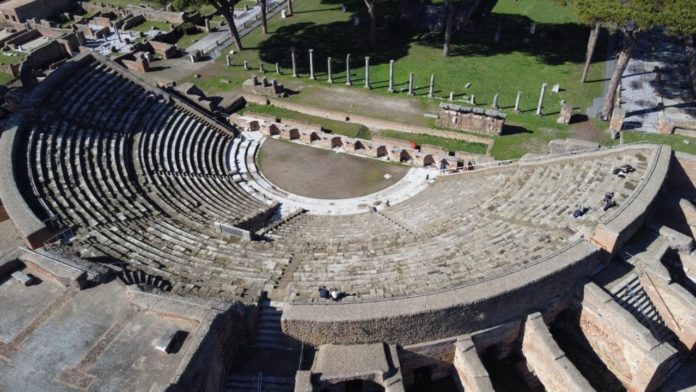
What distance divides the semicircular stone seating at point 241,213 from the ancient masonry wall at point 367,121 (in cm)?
410

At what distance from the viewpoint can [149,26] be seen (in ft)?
168

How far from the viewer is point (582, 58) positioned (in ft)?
134

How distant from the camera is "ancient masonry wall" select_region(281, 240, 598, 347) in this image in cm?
1684

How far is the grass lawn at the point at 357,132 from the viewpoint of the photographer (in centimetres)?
3169

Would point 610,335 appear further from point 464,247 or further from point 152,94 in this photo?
point 152,94

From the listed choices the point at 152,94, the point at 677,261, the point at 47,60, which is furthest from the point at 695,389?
the point at 47,60

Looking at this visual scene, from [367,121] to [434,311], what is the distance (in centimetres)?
2001

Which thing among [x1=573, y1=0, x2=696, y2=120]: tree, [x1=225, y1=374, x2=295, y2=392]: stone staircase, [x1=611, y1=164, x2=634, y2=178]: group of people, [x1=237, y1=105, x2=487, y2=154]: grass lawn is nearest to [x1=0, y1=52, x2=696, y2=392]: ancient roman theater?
[x1=225, y1=374, x2=295, y2=392]: stone staircase

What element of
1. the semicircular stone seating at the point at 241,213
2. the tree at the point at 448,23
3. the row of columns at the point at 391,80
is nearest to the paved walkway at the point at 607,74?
the row of columns at the point at 391,80

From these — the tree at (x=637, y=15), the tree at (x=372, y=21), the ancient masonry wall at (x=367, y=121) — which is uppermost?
the tree at (x=637, y=15)

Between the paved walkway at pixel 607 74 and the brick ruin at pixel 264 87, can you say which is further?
the brick ruin at pixel 264 87

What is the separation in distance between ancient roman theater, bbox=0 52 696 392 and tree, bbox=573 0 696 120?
7592 mm

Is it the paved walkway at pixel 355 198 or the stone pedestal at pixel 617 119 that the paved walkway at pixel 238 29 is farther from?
the stone pedestal at pixel 617 119

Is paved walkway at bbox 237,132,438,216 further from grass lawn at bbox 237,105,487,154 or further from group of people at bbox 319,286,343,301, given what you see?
group of people at bbox 319,286,343,301
